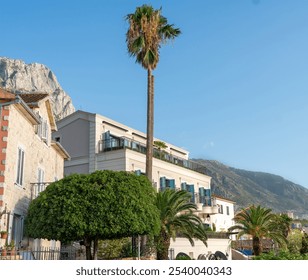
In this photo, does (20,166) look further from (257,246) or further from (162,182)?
(257,246)

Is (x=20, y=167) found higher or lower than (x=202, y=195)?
lower

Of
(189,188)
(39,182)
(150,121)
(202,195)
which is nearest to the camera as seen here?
(39,182)

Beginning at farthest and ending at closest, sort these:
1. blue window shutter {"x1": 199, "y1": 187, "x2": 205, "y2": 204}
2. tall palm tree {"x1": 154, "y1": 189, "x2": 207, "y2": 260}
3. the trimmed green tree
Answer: blue window shutter {"x1": 199, "y1": 187, "x2": 205, "y2": 204} → tall palm tree {"x1": 154, "y1": 189, "x2": 207, "y2": 260} → the trimmed green tree

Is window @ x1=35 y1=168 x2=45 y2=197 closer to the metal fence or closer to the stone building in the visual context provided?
the stone building

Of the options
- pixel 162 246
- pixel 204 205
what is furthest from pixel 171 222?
pixel 204 205

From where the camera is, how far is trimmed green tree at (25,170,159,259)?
20.1m

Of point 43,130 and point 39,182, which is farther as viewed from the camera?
point 43,130

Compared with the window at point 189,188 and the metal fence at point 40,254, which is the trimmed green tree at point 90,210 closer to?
the metal fence at point 40,254

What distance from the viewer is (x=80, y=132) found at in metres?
40.3

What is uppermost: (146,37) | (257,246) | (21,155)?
(146,37)

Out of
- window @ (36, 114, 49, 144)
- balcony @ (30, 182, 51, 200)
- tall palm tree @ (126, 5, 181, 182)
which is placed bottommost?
balcony @ (30, 182, 51, 200)

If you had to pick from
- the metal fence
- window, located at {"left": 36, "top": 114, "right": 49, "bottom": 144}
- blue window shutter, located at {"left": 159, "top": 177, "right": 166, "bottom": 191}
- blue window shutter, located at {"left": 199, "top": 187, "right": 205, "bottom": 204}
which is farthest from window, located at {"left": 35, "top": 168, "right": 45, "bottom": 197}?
blue window shutter, located at {"left": 199, "top": 187, "right": 205, "bottom": 204}

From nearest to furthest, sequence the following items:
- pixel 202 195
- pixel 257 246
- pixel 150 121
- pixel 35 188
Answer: pixel 35 188, pixel 150 121, pixel 257 246, pixel 202 195

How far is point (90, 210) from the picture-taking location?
66.8 feet
